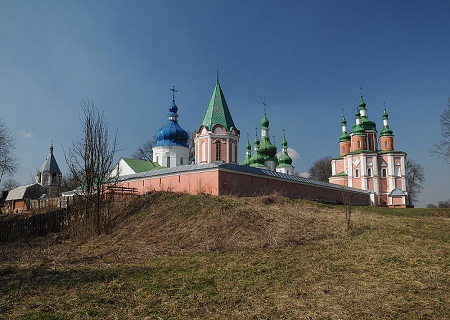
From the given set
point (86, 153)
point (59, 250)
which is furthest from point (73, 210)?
point (59, 250)

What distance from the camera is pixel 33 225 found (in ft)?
48.9

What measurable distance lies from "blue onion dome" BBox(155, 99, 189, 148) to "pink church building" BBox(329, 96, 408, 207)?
21065 mm

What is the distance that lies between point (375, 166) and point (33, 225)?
36.9m

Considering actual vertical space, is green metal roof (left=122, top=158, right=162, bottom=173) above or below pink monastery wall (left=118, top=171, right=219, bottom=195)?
above

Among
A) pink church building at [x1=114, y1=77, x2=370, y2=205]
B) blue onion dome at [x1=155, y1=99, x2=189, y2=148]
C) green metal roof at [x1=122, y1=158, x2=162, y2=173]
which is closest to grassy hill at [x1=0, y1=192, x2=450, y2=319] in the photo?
pink church building at [x1=114, y1=77, x2=370, y2=205]

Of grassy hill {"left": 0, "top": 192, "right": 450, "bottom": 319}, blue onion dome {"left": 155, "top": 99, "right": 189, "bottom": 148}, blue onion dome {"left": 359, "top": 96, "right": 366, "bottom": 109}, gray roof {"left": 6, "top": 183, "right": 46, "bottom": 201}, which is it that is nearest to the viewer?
grassy hill {"left": 0, "top": 192, "right": 450, "bottom": 319}

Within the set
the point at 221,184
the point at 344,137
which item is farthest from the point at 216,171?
the point at 344,137

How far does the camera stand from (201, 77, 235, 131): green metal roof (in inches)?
1132

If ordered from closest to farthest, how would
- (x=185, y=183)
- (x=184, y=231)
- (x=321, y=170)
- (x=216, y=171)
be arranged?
(x=184, y=231)
(x=216, y=171)
(x=185, y=183)
(x=321, y=170)

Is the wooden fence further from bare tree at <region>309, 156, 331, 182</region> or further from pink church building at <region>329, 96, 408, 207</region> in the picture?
bare tree at <region>309, 156, 331, 182</region>

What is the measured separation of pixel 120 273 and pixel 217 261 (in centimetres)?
211

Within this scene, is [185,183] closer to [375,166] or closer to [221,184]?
[221,184]

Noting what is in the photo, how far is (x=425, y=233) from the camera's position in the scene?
10.8 metres

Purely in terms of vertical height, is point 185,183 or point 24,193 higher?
point 185,183
